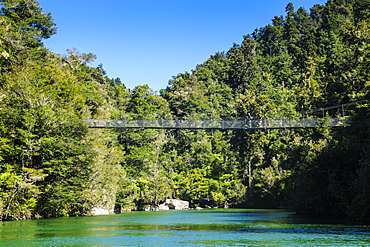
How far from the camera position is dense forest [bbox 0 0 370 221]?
20047 millimetres

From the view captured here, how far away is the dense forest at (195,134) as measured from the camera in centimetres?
2005

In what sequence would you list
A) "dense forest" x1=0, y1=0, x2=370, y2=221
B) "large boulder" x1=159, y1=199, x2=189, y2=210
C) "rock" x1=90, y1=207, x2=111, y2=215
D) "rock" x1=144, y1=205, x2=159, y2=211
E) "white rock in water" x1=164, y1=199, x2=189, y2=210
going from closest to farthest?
"dense forest" x1=0, y1=0, x2=370, y2=221
"rock" x1=90, y1=207, x2=111, y2=215
"rock" x1=144, y1=205, x2=159, y2=211
"large boulder" x1=159, y1=199, x2=189, y2=210
"white rock in water" x1=164, y1=199, x2=189, y2=210

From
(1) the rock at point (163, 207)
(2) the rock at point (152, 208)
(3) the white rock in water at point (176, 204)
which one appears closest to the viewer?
(2) the rock at point (152, 208)

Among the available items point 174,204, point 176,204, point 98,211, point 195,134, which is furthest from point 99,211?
point 195,134

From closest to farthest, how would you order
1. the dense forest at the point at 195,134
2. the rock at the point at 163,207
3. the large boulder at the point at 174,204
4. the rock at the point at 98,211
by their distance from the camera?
the dense forest at the point at 195,134, the rock at the point at 98,211, the rock at the point at 163,207, the large boulder at the point at 174,204

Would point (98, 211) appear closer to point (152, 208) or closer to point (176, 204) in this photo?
point (152, 208)

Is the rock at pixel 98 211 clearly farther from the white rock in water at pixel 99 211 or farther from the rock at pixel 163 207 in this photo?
the rock at pixel 163 207

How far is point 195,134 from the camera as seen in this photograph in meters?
48.6

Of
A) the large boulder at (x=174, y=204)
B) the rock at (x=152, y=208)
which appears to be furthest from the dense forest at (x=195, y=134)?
the large boulder at (x=174, y=204)

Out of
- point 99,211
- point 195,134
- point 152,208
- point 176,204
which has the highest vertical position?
point 195,134

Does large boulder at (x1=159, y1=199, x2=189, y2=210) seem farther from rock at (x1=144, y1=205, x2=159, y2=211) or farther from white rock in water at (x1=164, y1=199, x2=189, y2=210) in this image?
rock at (x1=144, y1=205, x2=159, y2=211)

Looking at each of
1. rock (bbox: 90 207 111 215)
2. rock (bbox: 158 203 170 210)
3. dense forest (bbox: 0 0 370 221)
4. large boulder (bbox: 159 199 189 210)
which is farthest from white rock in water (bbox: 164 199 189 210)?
rock (bbox: 90 207 111 215)

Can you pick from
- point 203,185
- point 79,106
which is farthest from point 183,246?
point 203,185

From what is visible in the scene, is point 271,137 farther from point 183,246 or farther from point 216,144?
point 183,246
